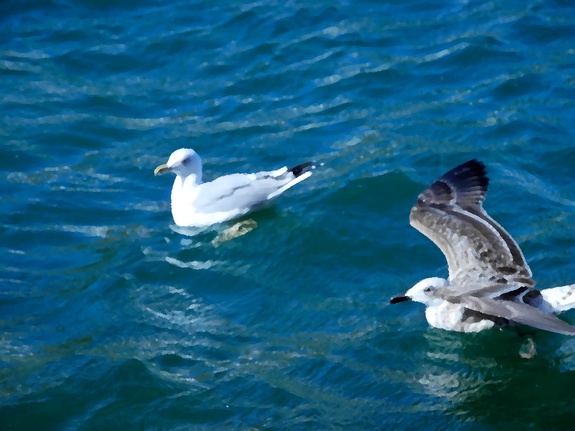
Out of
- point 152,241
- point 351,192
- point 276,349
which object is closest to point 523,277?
point 276,349

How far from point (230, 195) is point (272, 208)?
525 mm

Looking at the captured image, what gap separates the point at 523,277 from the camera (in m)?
8.03

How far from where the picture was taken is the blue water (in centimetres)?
799

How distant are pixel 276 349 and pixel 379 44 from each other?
5.90 meters

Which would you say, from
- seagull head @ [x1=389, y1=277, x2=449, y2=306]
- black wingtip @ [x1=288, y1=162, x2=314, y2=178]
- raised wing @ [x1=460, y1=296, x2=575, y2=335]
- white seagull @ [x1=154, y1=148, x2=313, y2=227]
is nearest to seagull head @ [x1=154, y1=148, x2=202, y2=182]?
white seagull @ [x1=154, y1=148, x2=313, y2=227]

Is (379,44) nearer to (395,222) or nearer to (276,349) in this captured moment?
(395,222)

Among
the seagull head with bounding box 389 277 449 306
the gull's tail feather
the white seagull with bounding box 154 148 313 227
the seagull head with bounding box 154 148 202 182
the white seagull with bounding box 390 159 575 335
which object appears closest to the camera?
the white seagull with bounding box 390 159 575 335

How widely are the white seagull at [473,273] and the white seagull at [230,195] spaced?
1576 millimetres

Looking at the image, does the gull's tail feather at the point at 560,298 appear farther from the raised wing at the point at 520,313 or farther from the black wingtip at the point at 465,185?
the black wingtip at the point at 465,185

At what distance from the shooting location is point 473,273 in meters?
8.13

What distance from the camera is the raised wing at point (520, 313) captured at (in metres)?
6.77

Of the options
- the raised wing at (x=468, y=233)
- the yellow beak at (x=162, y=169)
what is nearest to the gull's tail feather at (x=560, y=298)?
the raised wing at (x=468, y=233)

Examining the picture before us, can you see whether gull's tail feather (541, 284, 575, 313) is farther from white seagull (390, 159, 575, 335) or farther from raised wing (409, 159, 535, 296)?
raised wing (409, 159, 535, 296)

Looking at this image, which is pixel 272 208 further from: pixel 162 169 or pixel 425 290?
pixel 425 290
